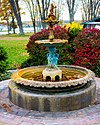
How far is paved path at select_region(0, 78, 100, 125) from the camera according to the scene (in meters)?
5.02

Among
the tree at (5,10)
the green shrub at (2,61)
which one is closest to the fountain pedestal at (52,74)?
the green shrub at (2,61)

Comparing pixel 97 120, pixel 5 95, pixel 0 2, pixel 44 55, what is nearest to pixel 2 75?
pixel 44 55

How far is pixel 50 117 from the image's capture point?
5.38 m

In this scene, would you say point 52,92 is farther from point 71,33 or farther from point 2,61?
point 71,33

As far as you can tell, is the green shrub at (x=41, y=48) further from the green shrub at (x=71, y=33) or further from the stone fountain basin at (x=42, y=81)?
the stone fountain basin at (x=42, y=81)

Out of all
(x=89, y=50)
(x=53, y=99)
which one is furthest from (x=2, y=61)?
(x=53, y=99)

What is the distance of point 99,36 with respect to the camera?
9.72m

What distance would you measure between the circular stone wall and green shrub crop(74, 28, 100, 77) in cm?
344

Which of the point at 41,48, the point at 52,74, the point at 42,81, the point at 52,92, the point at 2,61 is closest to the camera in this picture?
the point at 52,92

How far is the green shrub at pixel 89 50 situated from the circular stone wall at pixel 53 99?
11.3 ft

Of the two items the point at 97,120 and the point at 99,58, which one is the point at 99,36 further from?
the point at 97,120

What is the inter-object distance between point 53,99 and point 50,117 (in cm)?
43

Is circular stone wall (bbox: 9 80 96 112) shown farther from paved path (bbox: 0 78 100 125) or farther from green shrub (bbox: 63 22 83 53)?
green shrub (bbox: 63 22 83 53)

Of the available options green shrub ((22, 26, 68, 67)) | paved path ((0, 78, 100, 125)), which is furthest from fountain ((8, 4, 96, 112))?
green shrub ((22, 26, 68, 67))
